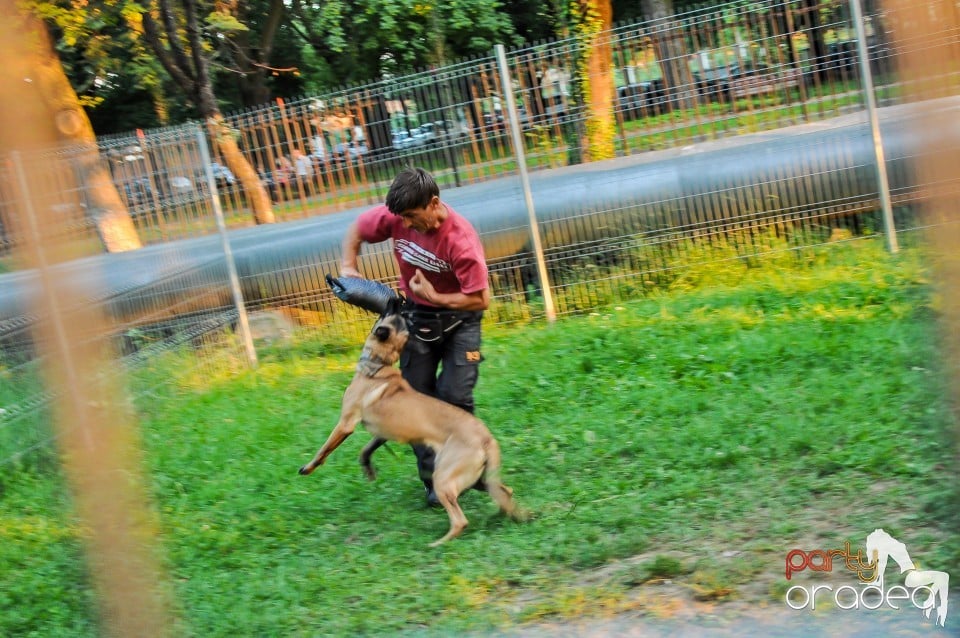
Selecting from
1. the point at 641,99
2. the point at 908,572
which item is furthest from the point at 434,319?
the point at 641,99

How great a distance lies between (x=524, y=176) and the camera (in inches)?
403

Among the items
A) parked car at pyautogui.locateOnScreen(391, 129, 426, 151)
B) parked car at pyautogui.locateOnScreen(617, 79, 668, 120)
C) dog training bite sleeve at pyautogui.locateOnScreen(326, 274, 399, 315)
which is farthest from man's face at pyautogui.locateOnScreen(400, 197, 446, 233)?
parked car at pyautogui.locateOnScreen(617, 79, 668, 120)

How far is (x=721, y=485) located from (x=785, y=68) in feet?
18.1

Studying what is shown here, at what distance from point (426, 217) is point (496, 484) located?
157cm

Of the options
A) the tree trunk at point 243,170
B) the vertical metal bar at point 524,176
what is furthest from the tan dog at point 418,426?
the tree trunk at point 243,170

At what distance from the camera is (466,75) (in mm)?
10141

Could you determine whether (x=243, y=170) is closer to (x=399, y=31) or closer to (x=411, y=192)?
(x=411, y=192)

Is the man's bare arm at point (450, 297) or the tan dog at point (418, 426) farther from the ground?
the man's bare arm at point (450, 297)

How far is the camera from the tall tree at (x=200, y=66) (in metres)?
10.4

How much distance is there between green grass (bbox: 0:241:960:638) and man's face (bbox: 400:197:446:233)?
5.75 feet

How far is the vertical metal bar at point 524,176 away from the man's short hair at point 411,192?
4745 millimetres

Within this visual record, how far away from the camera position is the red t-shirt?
572 centimetres

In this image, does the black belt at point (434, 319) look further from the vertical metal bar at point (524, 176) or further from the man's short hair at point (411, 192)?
the vertical metal bar at point (524, 176)

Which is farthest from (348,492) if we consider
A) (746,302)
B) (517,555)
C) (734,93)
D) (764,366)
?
(734,93)
